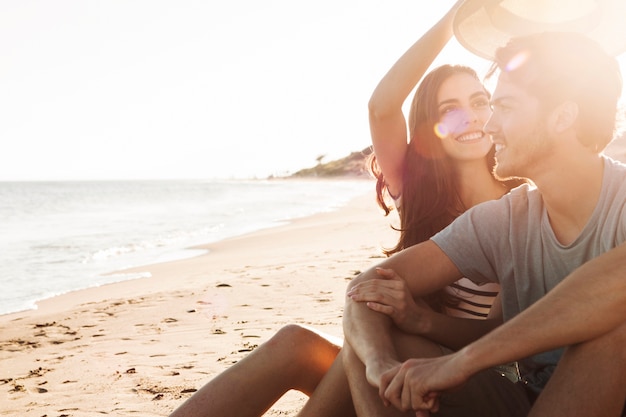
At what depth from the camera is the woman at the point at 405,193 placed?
2502 mm

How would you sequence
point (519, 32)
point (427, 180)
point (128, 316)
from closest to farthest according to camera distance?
point (519, 32), point (427, 180), point (128, 316)

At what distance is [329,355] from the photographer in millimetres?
2756

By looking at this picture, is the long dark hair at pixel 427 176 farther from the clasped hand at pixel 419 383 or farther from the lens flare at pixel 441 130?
the clasped hand at pixel 419 383

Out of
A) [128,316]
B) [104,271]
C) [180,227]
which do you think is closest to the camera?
[128,316]

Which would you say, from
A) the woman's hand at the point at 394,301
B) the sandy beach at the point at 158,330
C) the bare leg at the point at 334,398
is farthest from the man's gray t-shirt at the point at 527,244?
the sandy beach at the point at 158,330

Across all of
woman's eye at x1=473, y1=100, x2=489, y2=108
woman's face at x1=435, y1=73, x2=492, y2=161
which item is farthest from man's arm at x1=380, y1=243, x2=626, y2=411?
woman's eye at x1=473, y1=100, x2=489, y2=108

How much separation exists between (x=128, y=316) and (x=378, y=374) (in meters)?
5.06

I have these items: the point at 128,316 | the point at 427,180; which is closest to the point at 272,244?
the point at 128,316

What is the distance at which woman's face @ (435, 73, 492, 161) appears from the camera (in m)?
3.38

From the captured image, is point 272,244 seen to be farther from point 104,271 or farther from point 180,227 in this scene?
point 180,227

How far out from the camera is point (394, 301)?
8.13 ft

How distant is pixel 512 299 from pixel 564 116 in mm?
715

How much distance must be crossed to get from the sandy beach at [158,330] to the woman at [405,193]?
3.37ft

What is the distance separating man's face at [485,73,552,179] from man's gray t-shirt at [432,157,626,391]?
0.46ft
